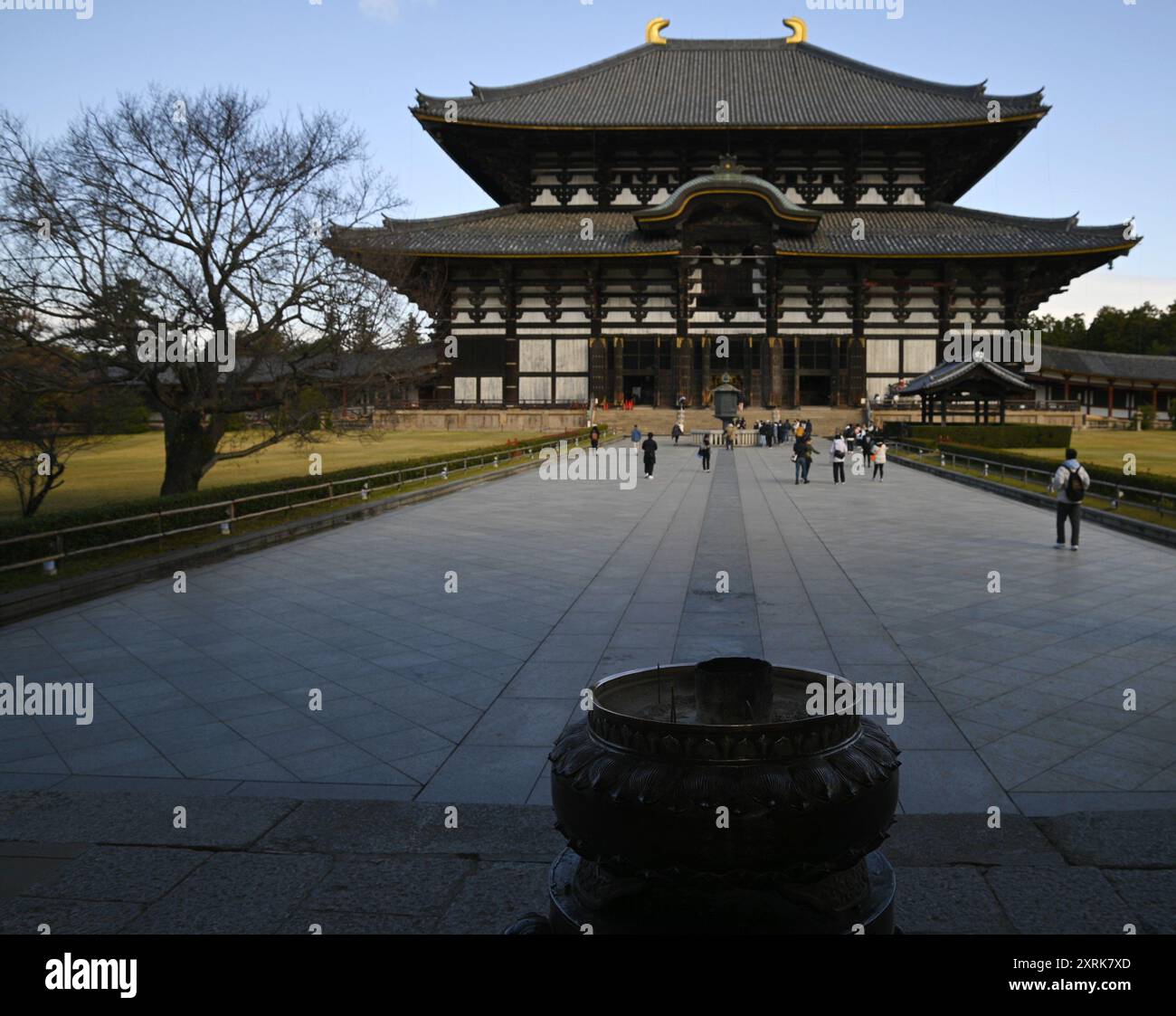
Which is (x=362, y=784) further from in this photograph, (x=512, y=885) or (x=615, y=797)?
(x=615, y=797)

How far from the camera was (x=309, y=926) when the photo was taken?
140 inches

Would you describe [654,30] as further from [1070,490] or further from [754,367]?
[1070,490]

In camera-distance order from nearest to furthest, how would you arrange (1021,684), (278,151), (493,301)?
(1021,684)
(278,151)
(493,301)

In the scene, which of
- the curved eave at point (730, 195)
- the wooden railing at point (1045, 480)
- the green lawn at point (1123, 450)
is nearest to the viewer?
the wooden railing at point (1045, 480)

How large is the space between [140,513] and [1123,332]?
8124 centimetres

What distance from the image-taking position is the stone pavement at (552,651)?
5363mm

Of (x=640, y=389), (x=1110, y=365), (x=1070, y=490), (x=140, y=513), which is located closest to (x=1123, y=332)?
(x=1110, y=365)

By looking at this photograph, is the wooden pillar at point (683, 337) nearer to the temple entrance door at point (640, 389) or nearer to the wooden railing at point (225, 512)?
the temple entrance door at point (640, 389)

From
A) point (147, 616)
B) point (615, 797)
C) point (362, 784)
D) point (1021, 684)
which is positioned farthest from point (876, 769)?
point (147, 616)

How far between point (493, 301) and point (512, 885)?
44.4 meters

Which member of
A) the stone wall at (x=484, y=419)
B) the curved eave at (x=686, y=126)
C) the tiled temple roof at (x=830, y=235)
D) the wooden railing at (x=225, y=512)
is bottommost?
the wooden railing at (x=225, y=512)

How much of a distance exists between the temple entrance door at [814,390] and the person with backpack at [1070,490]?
35.7 m

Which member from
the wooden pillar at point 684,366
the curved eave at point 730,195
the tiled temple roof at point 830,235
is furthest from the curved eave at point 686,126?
the wooden pillar at point 684,366

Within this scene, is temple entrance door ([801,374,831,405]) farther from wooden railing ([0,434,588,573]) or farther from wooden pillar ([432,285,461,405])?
wooden railing ([0,434,588,573])
